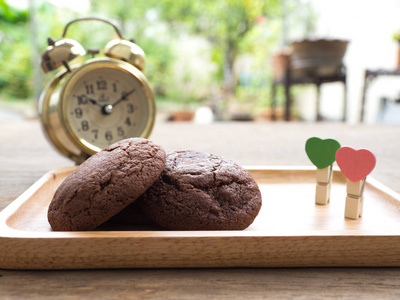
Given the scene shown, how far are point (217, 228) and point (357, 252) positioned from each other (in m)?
0.21

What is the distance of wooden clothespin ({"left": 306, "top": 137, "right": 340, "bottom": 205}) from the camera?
0.77m

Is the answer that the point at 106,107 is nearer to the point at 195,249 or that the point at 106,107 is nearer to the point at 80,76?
the point at 80,76

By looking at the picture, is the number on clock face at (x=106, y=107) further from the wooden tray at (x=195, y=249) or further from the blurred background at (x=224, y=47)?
the blurred background at (x=224, y=47)

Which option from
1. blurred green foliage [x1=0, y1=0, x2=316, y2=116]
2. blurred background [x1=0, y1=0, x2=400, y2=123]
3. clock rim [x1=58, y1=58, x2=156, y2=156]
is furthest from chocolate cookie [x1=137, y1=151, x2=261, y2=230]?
blurred green foliage [x1=0, y1=0, x2=316, y2=116]

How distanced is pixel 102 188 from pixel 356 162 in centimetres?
45

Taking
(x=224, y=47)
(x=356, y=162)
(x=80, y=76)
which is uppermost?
(x=80, y=76)

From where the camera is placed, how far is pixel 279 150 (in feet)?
5.41

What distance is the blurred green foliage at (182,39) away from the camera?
5844mm

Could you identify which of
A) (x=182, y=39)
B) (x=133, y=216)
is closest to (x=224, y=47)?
(x=182, y=39)

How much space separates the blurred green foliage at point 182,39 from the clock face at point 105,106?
485 cm

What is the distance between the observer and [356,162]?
680 mm

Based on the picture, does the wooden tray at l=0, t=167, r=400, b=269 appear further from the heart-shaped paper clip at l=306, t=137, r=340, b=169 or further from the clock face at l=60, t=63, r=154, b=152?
the clock face at l=60, t=63, r=154, b=152

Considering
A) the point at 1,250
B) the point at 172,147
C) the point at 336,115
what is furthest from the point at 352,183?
the point at 336,115

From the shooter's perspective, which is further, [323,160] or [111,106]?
[111,106]
